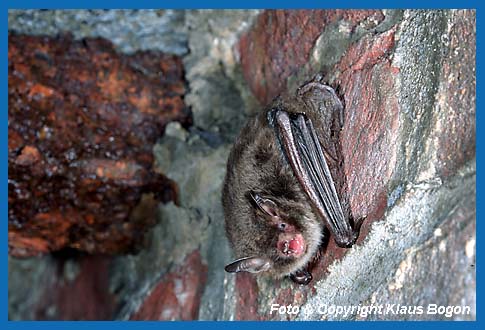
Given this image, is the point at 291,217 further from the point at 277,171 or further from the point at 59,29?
the point at 59,29

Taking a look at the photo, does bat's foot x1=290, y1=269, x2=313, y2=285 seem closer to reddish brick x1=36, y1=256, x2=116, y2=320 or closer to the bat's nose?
the bat's nose

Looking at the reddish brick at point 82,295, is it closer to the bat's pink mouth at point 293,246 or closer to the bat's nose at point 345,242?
the bat's pink mouth at point 293,246

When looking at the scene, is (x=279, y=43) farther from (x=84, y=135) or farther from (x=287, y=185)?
(x=84, y=135)

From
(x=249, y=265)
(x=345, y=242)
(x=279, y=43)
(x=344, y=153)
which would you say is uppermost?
(x=279, y=43)

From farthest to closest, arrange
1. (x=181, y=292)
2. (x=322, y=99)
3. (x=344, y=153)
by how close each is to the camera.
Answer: (x=181, y=292), (x=322, y=99), (x=344, y=153)

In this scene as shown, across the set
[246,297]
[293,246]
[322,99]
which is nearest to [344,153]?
[322,99]

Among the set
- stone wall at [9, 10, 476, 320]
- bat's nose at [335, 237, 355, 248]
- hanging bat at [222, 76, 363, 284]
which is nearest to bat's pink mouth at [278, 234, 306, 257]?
hanging bat at [222, 76, 363, 284]
